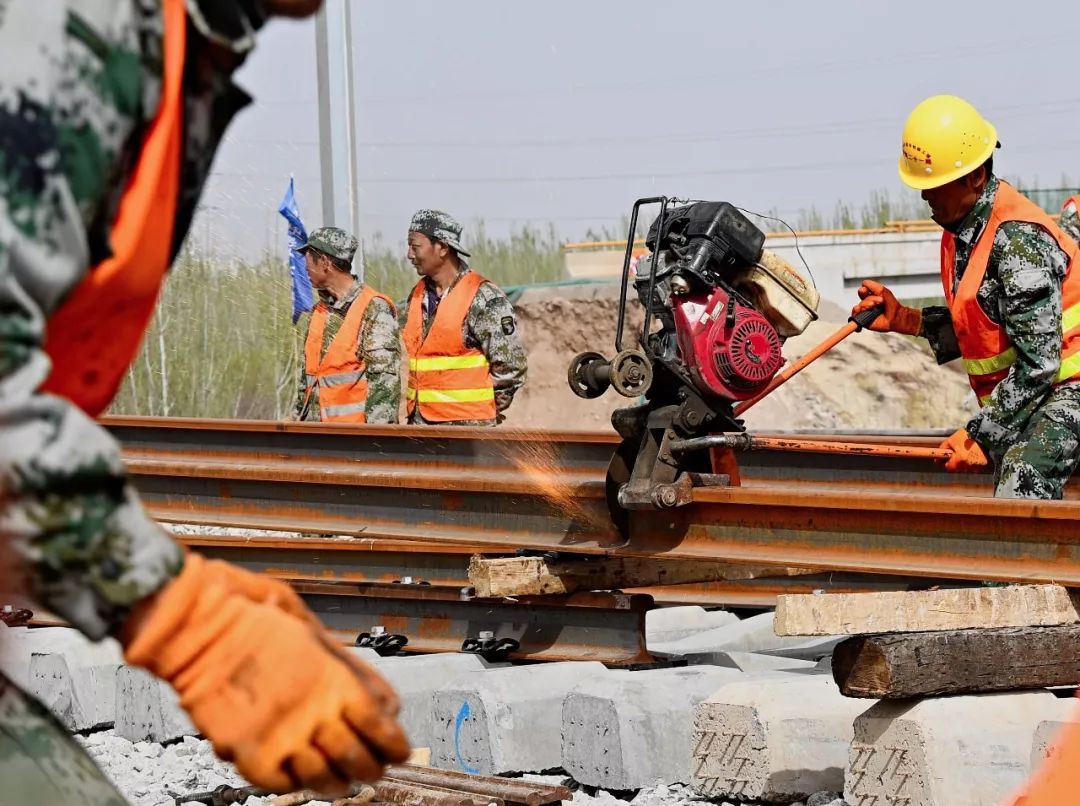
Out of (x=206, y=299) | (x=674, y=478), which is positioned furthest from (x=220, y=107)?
(x=206, y=299)

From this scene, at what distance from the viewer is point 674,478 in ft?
18.6

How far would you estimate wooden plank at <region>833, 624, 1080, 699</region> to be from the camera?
4371 millimetres

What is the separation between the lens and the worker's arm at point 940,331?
6.48 m

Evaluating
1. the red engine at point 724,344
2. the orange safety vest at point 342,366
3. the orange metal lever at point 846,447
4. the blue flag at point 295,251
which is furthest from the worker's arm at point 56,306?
the blue flag at point 295,251

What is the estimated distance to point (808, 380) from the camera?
55.8 ft

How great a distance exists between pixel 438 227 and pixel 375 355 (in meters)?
0.82

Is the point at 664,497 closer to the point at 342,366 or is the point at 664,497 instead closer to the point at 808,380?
the point at 342,366

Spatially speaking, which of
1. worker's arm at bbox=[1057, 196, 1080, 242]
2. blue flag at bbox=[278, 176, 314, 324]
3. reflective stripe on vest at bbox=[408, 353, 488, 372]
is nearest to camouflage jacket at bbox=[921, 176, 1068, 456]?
reflective stripe on vest at bbox=[408, 353, 488, 372]

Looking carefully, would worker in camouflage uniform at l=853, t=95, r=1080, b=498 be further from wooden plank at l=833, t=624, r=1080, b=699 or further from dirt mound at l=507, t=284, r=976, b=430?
dirt mound at l=507, t=284, r=976, b=430

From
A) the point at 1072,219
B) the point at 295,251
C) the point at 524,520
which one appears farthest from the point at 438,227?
the point at 1072,219

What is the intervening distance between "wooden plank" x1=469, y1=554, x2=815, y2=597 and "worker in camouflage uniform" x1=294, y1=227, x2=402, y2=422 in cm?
377

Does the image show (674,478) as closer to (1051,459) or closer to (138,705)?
(1051,459)

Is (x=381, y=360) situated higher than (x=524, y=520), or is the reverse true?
(x=381, y=360)

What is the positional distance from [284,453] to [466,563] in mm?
1279
